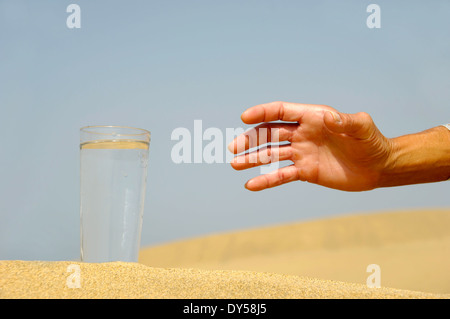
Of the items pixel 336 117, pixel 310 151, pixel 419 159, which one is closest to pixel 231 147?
pixel 310 151

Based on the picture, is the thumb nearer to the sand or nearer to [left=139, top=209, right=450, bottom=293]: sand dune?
the sand

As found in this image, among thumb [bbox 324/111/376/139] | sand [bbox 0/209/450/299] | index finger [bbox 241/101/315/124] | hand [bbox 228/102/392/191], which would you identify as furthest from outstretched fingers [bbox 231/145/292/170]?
sand [bbox 0/209/450/299]

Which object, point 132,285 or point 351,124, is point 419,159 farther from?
point 132,285

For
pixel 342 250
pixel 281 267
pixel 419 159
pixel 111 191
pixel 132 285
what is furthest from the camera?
pixel 342 250

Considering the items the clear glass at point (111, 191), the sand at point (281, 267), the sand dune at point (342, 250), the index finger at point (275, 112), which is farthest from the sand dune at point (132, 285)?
the sand dune at point (342, 250)
